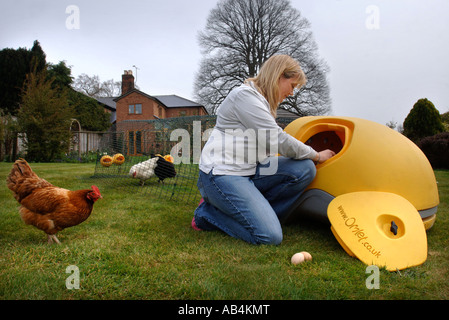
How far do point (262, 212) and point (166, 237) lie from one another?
79 centimetres

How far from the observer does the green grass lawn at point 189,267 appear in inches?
55.1

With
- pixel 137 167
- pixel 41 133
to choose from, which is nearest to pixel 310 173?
pixel 137 167

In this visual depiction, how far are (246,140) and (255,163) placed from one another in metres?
0.22

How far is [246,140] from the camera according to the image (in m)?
2.27

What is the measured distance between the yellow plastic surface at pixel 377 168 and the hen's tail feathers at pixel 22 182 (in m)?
2.18

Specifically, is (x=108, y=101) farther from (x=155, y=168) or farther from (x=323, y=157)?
(x=323, y=157)

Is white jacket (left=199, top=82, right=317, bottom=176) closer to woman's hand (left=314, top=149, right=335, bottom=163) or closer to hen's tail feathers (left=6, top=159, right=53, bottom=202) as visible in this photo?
woman's hand (left=314, top=149, right=335, bottom=163)

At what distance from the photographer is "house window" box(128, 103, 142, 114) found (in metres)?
26.5

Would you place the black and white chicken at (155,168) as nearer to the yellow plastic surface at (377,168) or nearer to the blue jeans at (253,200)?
the blue jeans at (253,200)

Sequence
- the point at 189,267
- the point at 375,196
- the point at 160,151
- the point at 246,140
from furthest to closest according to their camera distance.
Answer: the point at 160,151 → the point at 246,140 → the point at 375,196 → the point at 189,267

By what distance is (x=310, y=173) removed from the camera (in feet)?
7.45

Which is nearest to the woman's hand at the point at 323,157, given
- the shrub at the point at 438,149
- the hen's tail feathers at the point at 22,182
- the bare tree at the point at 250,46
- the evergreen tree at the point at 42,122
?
the hen's tail feathers at the point at 22,182

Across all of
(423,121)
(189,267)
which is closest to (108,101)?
(423,121)

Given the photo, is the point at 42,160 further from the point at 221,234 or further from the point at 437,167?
the point at 437,167
